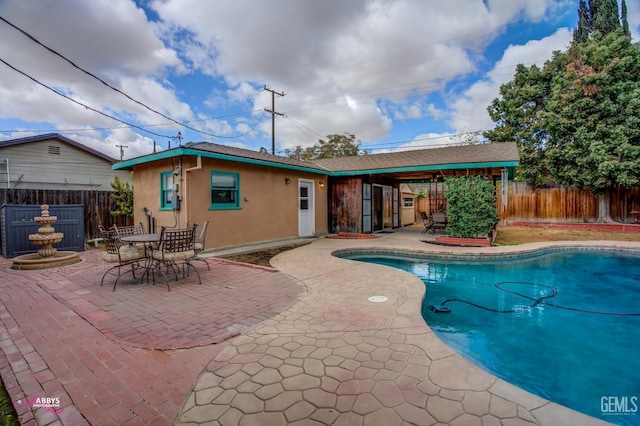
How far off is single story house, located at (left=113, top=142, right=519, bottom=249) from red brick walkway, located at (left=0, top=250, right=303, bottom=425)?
3055mm

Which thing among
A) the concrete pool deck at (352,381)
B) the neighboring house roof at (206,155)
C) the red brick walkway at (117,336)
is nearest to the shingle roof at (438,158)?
the neighboring house roof at (206,155)

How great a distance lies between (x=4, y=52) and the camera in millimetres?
5672

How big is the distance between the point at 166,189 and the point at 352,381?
25.6ft

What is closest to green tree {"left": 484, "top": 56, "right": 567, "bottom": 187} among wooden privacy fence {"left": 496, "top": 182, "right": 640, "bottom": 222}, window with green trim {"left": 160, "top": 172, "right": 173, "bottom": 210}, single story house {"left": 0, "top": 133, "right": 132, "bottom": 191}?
wooden privacy fence {"left": 496, "top": 182, "right": 640, "bottom": 222}

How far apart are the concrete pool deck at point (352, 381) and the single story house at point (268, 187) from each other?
5.21 metres

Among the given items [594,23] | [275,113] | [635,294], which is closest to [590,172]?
[635,294]

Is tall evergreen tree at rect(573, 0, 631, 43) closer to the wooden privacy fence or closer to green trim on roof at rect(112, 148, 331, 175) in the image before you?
the wooden privacy fence

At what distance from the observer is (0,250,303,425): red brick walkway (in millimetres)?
1965

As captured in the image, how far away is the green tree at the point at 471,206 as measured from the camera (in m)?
9.28

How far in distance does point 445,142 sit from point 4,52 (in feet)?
82.9

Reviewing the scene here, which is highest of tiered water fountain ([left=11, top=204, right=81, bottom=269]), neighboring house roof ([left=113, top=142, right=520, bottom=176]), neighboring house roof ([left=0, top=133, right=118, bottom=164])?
neighboring house roof ([left=0, top=133, right=118, bottom=164])

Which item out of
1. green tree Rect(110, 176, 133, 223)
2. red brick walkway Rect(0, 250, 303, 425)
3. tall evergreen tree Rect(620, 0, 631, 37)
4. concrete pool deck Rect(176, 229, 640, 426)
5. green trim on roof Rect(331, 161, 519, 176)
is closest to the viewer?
concrete pool deck Rect(176, 229, 640, 426)

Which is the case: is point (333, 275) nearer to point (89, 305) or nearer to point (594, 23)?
point (89, 305)

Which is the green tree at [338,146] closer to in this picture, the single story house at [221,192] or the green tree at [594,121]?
the green tree at [594,121]
